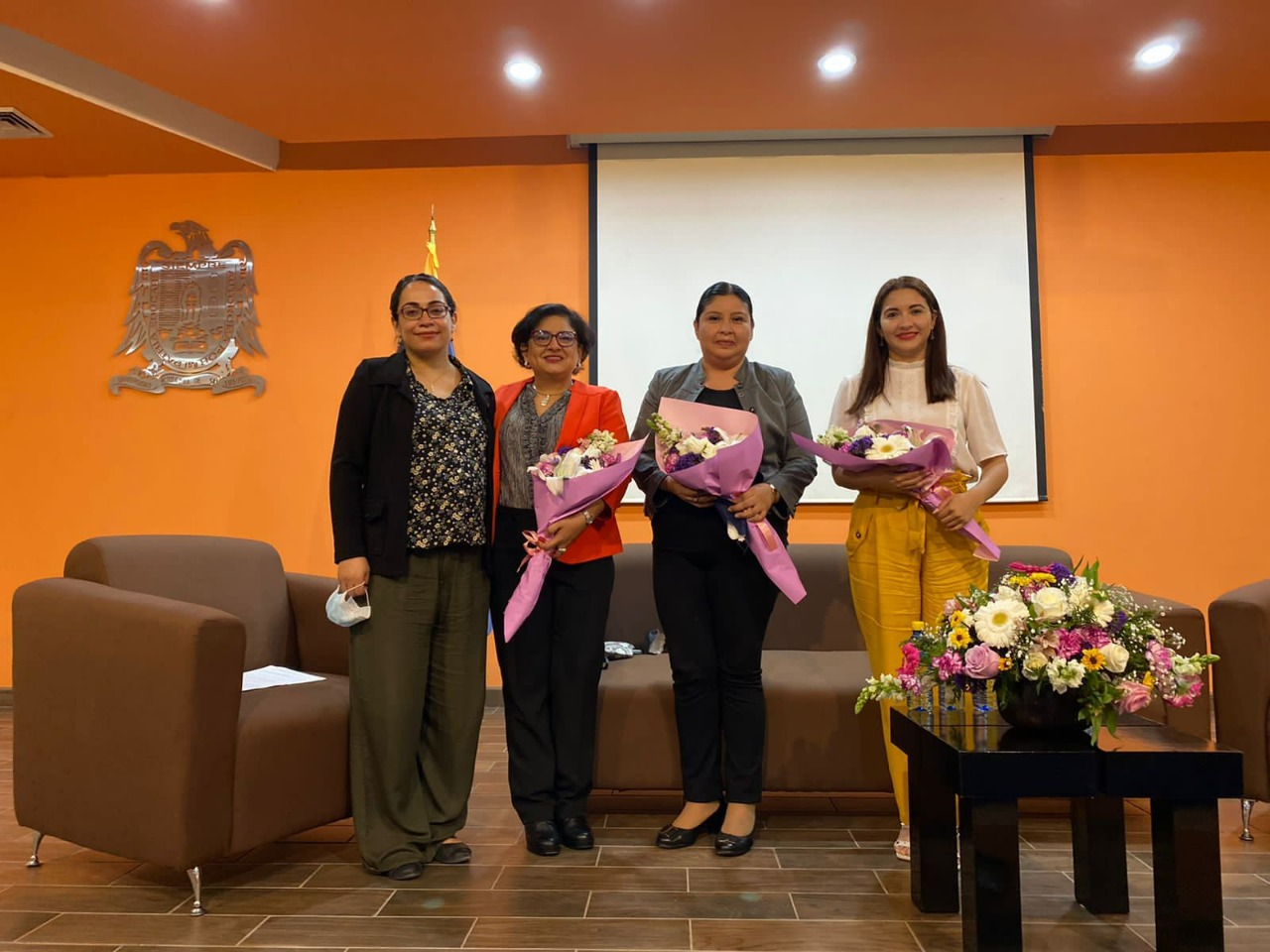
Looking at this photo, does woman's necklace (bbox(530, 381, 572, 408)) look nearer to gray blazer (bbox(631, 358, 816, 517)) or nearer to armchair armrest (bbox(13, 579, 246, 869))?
gray blazer (bbox(631, 358, 816, 517))

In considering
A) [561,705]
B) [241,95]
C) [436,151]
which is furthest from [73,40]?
[561,705]

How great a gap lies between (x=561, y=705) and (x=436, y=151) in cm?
328

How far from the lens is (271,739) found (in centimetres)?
230

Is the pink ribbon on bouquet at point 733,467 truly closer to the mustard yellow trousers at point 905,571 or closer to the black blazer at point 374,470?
the mustard yellow trousers at point 905,571

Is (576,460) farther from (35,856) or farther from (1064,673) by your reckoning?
(35,856)

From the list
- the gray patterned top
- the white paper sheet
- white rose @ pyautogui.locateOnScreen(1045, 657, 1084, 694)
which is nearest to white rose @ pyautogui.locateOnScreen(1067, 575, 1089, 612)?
white rose @ pyautogui.locateOnScreen(1045, 657, 1084, 694)

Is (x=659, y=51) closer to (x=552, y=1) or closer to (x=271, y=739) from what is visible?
(x=552, y=1)

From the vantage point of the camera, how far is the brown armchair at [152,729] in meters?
2.13

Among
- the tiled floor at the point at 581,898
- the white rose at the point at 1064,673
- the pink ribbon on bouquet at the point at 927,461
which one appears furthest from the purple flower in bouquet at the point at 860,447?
the tiled floor at the point at 581,898

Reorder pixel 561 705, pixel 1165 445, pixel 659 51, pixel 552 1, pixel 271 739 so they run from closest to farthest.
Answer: pixel 271 739, pixel 561 705, pixel 552 1, pixel 659 51, pixel 1165 445

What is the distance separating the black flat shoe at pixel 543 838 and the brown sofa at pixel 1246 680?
6.23 feet

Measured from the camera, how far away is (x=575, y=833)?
255 cm

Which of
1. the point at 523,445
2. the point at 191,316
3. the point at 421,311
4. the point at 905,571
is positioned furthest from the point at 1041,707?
the point at 191,316

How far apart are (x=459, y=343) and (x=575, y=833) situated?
2806 mm
